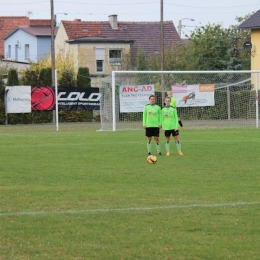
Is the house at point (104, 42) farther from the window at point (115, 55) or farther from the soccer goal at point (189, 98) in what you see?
the soccer goal at point (189, 98)

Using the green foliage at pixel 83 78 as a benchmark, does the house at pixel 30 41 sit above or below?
above

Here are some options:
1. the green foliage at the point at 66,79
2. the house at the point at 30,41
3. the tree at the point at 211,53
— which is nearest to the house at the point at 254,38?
the tree at the point at 211,53

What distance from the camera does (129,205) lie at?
10.7 metres

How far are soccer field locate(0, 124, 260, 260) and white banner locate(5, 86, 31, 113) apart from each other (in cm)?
1585

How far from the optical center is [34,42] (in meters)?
68.7

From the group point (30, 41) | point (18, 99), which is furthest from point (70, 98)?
point (30, 41)

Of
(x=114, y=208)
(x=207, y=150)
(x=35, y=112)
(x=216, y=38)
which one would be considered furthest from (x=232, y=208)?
(x=216, y=38)

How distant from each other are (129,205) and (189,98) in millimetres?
21730

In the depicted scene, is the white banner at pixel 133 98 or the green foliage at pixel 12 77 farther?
the green foliage at pixel 12 77

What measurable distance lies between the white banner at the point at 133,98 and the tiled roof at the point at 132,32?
27572 millimetres

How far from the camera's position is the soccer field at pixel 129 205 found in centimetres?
788

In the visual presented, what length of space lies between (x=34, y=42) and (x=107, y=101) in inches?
1511

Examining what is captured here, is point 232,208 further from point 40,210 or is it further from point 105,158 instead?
point 105,158

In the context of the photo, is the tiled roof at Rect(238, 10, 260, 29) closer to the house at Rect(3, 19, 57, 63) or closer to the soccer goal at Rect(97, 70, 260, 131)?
the soccer goal at Rect(97, 70, 260, 131)
